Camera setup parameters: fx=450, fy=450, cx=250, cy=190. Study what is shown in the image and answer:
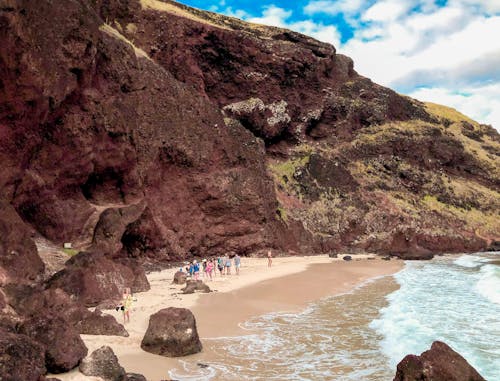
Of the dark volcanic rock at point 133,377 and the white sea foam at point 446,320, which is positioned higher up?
the dark volcanic rock at point 133,377

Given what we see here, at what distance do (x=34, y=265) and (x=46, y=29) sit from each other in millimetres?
12741

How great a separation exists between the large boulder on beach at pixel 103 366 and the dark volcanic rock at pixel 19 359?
113 cm

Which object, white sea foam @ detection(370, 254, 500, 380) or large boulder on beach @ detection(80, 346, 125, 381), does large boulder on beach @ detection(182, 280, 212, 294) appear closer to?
white sea foam @ detection(370, 254, 500, 380)

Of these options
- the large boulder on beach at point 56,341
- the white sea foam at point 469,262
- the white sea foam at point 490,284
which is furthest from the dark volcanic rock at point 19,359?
the white sea foam at point 469,262

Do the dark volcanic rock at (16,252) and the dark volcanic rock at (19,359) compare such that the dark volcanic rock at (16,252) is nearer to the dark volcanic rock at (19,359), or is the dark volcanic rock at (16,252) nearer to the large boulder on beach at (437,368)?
the dark volcanic rock at (19,359)

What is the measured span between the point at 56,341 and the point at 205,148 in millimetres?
28711

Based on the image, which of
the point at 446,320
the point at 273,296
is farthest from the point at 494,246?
the point at 446,320

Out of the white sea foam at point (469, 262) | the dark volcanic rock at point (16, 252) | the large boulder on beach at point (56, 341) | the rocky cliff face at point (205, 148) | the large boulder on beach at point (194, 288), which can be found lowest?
the white sea foam at point (469, 262)

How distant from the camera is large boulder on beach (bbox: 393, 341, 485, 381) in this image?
839cm

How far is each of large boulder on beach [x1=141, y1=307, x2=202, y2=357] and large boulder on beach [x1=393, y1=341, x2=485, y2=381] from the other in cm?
559

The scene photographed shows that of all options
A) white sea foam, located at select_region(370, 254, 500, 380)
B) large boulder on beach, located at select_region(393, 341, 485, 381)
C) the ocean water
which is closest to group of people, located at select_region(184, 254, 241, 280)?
the ocean water

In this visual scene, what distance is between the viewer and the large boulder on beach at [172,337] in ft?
39.0

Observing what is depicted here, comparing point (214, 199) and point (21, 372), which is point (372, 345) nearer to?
point (21, 372)

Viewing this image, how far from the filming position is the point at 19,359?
774 centimetres
